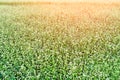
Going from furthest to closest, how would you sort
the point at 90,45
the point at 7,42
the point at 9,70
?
the point at 7,42, the point at 90,45, the point at 9,70

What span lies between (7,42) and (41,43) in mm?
1036

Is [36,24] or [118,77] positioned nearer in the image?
[118,77]

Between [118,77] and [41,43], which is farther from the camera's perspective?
[41,43]

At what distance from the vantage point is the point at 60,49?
339 inches

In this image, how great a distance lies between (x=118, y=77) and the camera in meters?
6.25

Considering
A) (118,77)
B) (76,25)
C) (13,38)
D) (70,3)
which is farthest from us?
(70,3)

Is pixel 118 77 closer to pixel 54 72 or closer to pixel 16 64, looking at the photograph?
pixel 54 72

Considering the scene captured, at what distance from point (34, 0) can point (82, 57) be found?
17.0 m

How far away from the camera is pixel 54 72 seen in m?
6.62

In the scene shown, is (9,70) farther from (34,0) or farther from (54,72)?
(34,0)

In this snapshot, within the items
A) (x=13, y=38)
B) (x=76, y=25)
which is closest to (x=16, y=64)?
(x=13, y=38)

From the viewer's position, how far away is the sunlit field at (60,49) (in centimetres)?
658

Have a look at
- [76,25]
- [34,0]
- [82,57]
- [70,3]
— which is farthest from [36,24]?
[34,0]

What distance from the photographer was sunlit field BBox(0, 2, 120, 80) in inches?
259
